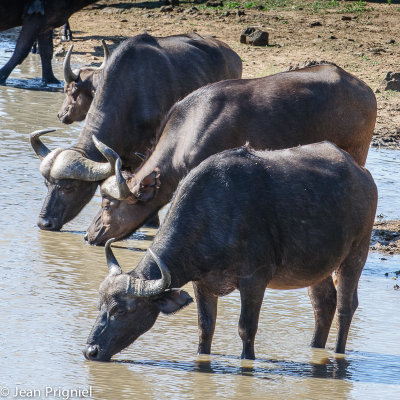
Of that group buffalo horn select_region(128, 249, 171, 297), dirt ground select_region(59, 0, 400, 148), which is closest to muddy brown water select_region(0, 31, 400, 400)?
buffalo horn select_region(128, 249, 171, 297)

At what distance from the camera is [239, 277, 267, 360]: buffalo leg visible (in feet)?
22.3

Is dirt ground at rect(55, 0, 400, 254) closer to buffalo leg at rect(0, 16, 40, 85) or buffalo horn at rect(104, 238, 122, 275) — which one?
buffalo leg at rect(0, 16, 40, 85)

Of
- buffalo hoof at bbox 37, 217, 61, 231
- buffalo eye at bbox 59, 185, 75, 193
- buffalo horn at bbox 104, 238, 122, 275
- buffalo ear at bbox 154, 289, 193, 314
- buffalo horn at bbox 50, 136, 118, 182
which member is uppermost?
buffalo horn at bbox 104, 238, 122, 275

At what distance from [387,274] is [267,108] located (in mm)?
1968

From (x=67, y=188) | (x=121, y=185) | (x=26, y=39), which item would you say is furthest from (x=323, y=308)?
(x=26, y=39)

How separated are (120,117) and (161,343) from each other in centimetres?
390

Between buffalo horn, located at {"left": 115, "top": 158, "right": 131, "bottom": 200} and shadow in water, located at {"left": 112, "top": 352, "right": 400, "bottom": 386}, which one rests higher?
buffalo horn, located at {"left": 115, "top": 158, "right": 131, "bottom": 200}

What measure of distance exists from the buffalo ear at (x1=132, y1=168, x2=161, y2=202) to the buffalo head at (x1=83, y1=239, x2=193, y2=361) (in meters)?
2.18

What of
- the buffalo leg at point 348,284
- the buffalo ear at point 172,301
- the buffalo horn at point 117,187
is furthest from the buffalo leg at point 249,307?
the buffalo horn at point 117,187

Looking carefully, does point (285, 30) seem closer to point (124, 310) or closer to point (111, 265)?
point (111, 265)

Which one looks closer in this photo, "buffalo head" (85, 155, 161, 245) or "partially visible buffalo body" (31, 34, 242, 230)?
"buffalo head" (85, 155, 161, 245)

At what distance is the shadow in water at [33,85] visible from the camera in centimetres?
1919

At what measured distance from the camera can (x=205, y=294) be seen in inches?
281

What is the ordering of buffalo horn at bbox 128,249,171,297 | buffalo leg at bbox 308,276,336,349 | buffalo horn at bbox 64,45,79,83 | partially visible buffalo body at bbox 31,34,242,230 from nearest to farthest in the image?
buffalo horn at bbox 128,249,171,297
buffalo leg at bbox 308,276,336,349
partially visible buffalo body at bbox 31,34,242,230
buffalo horn at bbox 64,45,79,83
